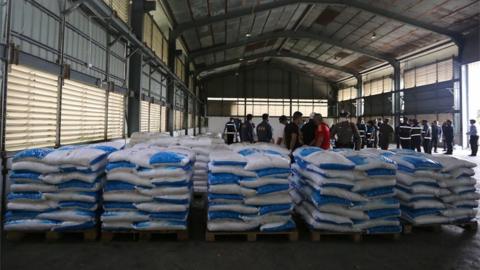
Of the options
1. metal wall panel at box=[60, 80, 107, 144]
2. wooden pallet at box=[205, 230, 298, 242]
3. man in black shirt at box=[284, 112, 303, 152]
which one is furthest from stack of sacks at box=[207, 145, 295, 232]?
metal wall panel at box=[60, 80, 107, 144]

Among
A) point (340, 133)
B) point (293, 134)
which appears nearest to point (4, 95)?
point (293, 134)

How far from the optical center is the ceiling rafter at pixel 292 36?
1519 cm

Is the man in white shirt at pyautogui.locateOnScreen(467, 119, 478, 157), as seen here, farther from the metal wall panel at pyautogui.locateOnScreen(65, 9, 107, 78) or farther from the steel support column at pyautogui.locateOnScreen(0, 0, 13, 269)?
the steel support column at pyautogui.locateOnScreen(0, 0, 13, 269)

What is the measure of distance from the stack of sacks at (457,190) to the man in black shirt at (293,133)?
91.9 inches

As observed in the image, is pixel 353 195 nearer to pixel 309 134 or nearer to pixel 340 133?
pixel 309 134

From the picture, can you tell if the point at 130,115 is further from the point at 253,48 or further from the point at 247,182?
the point at 253,48

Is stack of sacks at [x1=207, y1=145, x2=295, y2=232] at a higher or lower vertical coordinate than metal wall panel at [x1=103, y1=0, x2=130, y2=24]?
lower

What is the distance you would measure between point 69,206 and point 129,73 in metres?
5.08

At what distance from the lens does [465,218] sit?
12.1 ft

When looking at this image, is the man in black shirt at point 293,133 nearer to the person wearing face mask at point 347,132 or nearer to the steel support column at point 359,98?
the person wearing face mask at point 347,132

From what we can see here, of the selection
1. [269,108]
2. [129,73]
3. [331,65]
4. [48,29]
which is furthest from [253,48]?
[48,29]

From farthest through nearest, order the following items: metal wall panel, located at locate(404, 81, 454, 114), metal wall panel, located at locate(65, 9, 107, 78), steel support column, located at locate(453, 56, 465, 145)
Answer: metal wall panel, located at locate(404, 81, 454, 114) → steel support column, located at locate(453, 56, 465, 145) → metal wall panel, located at locate(65, 9, 107, 78)

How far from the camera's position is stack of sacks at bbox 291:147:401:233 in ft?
10.8

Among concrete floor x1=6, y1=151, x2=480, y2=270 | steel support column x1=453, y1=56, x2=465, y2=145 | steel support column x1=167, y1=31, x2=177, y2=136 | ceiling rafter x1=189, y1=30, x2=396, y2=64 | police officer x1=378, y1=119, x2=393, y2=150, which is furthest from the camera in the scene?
ceiling rafter x1=189, y1=30, x2=396, y2=64
